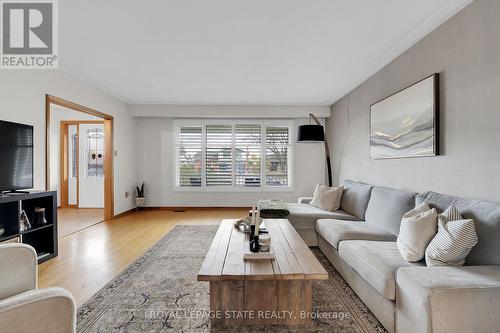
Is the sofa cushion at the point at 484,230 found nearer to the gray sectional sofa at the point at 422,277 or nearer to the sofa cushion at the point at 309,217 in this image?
the gray sectional sofa at the point at 422,277

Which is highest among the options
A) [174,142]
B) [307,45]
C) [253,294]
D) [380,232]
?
[307,45]

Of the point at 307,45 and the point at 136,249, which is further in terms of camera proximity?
the point at 136,249

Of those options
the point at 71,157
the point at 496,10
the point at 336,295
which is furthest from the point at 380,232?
the point at 71,157

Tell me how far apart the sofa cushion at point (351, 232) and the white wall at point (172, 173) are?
342 cm

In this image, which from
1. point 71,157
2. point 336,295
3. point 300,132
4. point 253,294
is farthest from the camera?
point 71,157

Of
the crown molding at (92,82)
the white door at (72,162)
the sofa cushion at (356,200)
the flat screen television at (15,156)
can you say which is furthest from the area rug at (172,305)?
the white door at (72,162)

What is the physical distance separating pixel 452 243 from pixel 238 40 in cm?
278

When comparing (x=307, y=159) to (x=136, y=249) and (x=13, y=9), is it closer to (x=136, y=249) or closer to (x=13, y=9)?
(x=136, y=249)

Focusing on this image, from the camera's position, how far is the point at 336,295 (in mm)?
2355

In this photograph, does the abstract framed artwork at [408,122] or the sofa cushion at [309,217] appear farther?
the sofa cushion at [309,217]

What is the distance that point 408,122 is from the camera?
3.08 metres

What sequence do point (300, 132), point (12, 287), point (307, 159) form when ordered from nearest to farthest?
point (12, 287) < point (300, 132) < point (307, 159)

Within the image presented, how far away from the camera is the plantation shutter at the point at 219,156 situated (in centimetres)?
664

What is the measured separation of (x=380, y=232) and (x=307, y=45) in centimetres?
232
